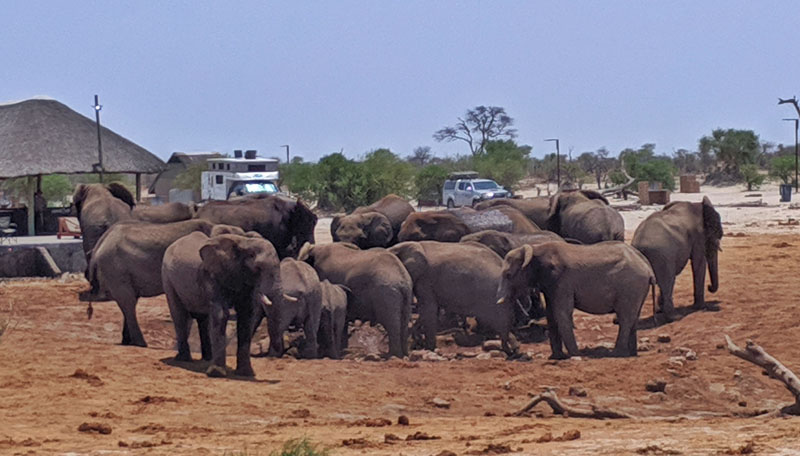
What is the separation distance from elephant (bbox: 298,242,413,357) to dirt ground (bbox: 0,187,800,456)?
0.92 m

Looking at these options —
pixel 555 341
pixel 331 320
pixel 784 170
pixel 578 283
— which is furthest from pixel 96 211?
pixel 784 170

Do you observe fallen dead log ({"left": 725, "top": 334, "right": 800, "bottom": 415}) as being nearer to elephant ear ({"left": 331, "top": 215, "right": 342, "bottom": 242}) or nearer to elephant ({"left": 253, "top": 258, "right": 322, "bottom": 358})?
elephant ({"left": 253, "top": 258, "right": 322, "bottom": 358})

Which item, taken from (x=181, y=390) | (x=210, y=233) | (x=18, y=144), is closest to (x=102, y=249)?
(x=210, y=233)

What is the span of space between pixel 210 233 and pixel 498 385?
178 inches

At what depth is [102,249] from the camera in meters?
15.9

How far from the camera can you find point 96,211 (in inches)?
824

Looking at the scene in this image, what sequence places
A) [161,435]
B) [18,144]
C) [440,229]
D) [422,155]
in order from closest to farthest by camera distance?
[161,435]
[440,229]
[18,144]
[422,155]

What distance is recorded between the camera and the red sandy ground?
31.3 ft

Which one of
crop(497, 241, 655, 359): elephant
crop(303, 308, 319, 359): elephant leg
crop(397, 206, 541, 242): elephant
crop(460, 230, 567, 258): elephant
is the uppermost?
crop(397, 206, 541, 242): elephant

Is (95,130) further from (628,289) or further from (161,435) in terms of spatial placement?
(161,435)

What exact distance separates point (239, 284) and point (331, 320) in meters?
2.58

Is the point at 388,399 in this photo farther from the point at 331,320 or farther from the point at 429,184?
the point at 429,184

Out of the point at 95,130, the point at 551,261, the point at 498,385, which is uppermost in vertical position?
the point at 95,130

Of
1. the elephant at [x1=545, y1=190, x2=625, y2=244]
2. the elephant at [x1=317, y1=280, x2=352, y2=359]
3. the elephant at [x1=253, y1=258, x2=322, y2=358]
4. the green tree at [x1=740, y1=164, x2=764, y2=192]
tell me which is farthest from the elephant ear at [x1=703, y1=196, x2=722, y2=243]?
the green tree at [x1=740, y1=164, x2=764, y2=192]
